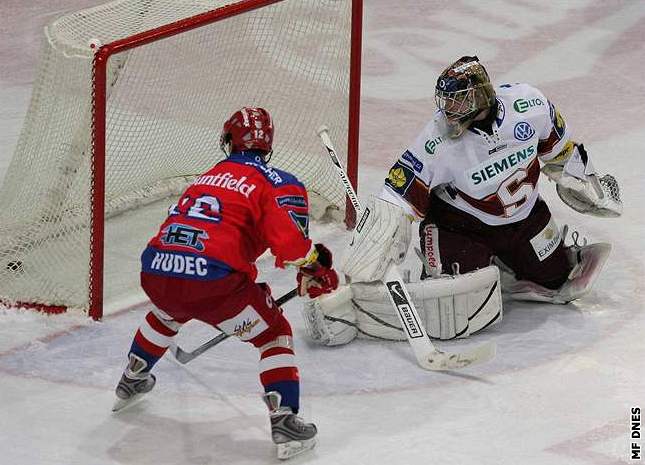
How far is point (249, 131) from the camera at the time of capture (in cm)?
368

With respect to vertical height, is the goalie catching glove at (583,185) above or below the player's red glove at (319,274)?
above

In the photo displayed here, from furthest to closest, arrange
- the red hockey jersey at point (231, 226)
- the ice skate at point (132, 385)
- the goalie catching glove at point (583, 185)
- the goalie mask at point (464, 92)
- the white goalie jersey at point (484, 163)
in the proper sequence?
the goalie catching glove at point (583, 185), the white goalie jersey at point (484, 163), the goalie mask at point (464, 92), the ice skate at point (132, 385), the red hockey jersey at point (231, 226)

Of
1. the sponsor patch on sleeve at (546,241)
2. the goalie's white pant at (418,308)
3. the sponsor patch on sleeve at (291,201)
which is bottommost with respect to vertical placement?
the goalie's white pant at (418,308)

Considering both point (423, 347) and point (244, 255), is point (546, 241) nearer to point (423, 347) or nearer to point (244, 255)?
point (423, 347)

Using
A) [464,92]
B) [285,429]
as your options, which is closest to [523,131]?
[464,92]

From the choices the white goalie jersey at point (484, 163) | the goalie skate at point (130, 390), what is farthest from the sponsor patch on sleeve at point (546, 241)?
the goalie skate at point (130, 390)

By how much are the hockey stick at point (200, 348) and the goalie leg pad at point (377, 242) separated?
251 mm

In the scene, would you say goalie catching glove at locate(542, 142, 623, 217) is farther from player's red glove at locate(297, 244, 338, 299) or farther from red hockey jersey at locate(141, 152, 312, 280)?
red hockey jersey at locate(141, 152, 312, 280)

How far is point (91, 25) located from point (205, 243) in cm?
132

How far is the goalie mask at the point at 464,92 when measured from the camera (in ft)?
13.5

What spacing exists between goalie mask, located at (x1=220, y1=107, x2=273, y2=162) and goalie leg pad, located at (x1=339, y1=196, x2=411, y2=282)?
58 cm

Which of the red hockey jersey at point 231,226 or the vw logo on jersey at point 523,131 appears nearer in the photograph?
the red hockey jersey at point 231,226

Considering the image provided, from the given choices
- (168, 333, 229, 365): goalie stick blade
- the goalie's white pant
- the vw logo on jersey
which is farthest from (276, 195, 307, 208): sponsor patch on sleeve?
the vw logo on jersey

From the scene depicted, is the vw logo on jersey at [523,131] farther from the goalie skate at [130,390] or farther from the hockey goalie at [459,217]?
the goalie skate at [130,390]
